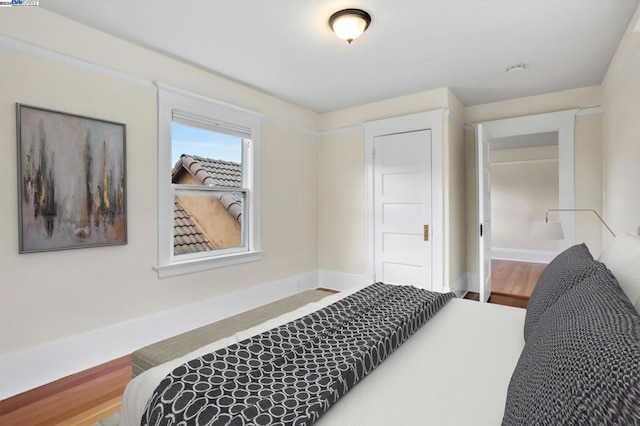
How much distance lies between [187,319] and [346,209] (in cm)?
250

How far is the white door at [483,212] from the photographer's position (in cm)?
368

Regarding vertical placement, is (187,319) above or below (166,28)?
below

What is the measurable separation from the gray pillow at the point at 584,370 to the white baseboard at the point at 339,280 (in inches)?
142

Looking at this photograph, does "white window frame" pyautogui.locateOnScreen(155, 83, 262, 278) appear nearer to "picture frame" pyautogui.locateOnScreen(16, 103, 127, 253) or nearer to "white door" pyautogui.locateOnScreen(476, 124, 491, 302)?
"picture frame" pyautogui.locateOnScreen(16, 103, 127, 253)

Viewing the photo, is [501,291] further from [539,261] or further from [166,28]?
[166,28]

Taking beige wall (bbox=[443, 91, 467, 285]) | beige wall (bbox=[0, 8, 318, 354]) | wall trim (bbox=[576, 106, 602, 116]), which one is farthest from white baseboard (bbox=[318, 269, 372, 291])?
wall trim (bbox=[576, 106, 602, 116])

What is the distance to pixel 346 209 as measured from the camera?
15.2 ft

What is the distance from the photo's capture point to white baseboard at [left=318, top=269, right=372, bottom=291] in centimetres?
456

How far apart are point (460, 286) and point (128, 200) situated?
13.0 feet

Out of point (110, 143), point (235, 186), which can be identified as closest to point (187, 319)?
point (235, 186)

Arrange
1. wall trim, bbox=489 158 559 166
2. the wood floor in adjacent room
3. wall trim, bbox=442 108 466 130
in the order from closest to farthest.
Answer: wall trim, bbox=442 108 466 130
the wood floor in adjacent room
wall trim, bbox=489 158 559 166

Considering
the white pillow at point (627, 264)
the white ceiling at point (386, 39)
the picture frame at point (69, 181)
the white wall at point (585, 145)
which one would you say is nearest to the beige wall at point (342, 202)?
the white ceiling at point (386, 39)

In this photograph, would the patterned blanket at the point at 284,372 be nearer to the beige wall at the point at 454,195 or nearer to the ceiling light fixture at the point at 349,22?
the ceiling light fixture at the point at 349,22

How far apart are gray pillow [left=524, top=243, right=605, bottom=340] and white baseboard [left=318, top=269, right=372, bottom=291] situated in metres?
3.04
